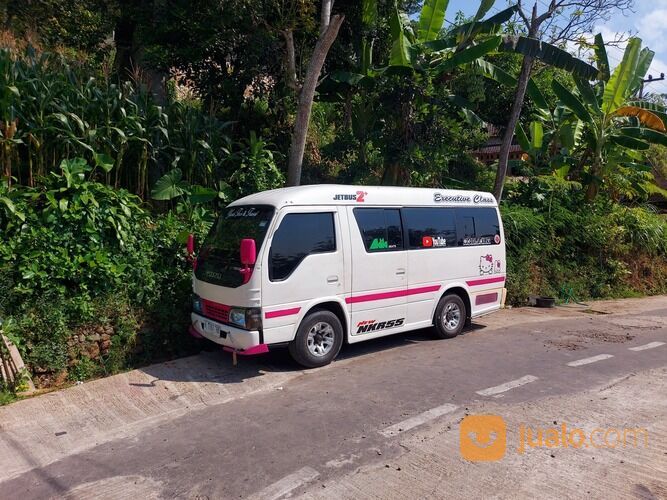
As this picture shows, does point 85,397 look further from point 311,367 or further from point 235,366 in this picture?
point 311,367

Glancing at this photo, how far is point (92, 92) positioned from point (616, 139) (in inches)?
535

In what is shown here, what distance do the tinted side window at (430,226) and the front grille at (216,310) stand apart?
288 cm

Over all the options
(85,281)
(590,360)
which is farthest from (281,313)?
(590,360)

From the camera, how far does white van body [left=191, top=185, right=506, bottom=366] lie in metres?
6.03

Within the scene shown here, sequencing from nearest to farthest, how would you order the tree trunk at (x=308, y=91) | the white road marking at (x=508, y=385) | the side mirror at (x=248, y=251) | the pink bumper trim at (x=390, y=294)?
the white road marking at (x=508, y=385) < the side mirror at (x=248, y=251) < the pink bumper trim at (x=390, y=294) < the tree trunk at (x=308, y=91)

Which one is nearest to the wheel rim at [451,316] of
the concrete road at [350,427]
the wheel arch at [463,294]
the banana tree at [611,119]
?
the wheel arch at [463,294]

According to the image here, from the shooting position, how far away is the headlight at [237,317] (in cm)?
596

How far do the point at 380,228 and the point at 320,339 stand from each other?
178 centimetres

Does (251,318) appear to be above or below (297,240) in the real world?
below

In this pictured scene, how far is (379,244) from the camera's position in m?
7.06

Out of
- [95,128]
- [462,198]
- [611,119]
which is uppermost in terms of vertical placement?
[611,119]

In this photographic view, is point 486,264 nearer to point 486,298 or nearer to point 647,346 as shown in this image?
point 486,298

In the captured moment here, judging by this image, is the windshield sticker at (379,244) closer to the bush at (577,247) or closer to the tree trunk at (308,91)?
the tree trunk at (308,91)

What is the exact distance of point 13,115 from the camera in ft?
23.5
